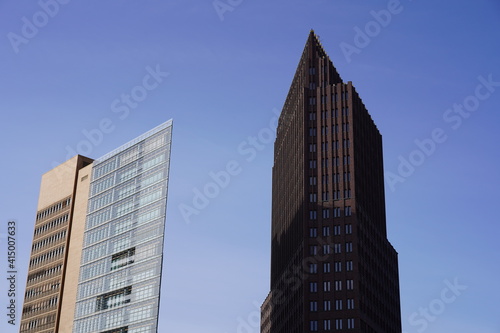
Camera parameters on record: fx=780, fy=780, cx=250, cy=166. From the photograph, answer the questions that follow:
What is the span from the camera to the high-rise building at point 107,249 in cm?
16088

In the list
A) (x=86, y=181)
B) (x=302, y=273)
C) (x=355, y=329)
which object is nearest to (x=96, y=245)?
(x=86, y=181)

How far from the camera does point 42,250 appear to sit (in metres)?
199

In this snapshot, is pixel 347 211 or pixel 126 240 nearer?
pixel 126 240

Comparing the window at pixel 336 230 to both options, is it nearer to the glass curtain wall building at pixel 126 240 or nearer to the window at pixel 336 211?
the window at pixel 336 211

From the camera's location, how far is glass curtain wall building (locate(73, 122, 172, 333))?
159 m

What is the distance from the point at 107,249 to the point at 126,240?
7.74m

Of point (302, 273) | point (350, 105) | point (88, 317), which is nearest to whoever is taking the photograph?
point (88, 317)

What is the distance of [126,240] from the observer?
169875 mm

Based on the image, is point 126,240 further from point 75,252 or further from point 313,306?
point 313,306

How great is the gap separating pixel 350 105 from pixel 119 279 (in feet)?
241

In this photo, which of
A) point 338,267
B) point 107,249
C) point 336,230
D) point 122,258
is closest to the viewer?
point 122,258

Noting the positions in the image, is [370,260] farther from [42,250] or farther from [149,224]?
[42,250]

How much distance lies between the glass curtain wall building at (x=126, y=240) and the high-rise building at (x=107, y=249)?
197 mm

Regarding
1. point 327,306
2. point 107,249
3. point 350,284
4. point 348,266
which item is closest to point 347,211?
point 348,266
